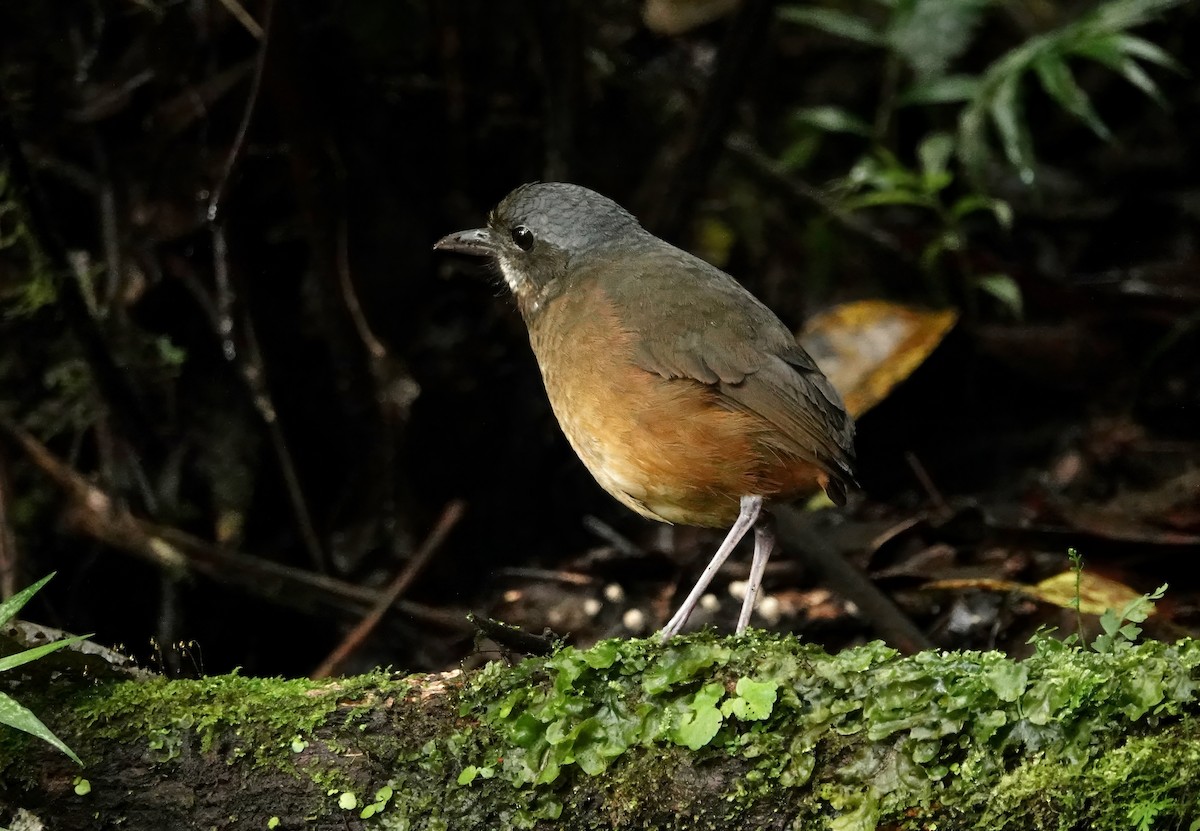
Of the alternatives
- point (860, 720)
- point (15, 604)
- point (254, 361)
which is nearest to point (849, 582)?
point (860, 720)

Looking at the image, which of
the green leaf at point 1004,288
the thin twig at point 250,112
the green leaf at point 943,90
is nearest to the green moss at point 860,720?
the thin twig at point 250,112

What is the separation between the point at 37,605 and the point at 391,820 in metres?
2.47

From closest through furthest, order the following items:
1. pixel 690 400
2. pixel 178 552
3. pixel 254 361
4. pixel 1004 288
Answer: pixel 690 400
pixel 178 552
pixel 254 361
pixel 1004 288

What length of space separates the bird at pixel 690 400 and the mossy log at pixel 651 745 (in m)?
0.47

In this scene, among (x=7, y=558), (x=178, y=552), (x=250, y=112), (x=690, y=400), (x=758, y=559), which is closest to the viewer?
(x=690, y=400)

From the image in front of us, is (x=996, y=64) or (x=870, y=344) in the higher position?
(x=996, y=64)

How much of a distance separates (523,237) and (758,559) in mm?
1109

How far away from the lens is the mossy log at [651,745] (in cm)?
192

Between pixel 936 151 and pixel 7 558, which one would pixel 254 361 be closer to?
pixel 7 558

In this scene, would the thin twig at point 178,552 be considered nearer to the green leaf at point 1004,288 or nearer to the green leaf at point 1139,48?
the green leaf at point 1004,288

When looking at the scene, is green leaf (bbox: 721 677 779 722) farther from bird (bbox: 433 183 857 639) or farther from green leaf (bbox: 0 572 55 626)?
green leaf (bbox: 0 572 55 626)

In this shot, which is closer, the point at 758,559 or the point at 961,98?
the point at 758,559

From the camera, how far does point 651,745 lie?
2086 millimetres

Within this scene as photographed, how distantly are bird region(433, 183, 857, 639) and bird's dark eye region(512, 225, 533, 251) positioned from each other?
0.25 metres
